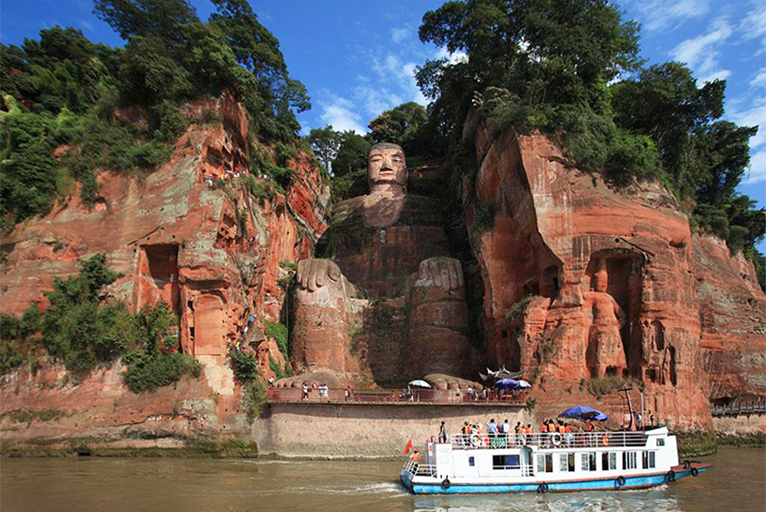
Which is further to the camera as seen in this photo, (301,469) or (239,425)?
(239,425)

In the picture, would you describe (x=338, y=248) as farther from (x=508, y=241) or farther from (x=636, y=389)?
(x=636, y=389)

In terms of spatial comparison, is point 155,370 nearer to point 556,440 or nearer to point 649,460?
point 556,440

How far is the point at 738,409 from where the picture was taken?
3481 centimetres

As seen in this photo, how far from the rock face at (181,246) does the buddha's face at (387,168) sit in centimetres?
1600

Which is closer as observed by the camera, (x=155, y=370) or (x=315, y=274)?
(x=155, y=370)

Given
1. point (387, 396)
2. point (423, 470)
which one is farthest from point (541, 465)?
point (387, 396)

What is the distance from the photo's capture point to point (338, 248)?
136 feet

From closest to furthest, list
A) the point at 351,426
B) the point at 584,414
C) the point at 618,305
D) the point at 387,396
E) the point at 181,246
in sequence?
the point at 584,414
the point at 351,426
the point at 181,246
the point at 387,396
the point at 618,305

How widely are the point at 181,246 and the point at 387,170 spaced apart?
72.3 ft

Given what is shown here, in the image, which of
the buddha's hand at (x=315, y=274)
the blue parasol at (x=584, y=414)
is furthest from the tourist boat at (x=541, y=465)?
the buddha's hand at (x=315, y=274)

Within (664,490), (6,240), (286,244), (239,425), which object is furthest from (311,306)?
(664,490)

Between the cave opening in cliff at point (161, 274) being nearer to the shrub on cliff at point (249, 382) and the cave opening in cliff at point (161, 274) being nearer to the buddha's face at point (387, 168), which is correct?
the shrub on cliff at point (249, 382)

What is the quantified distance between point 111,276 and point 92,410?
602cm

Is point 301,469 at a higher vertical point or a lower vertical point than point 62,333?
lower
